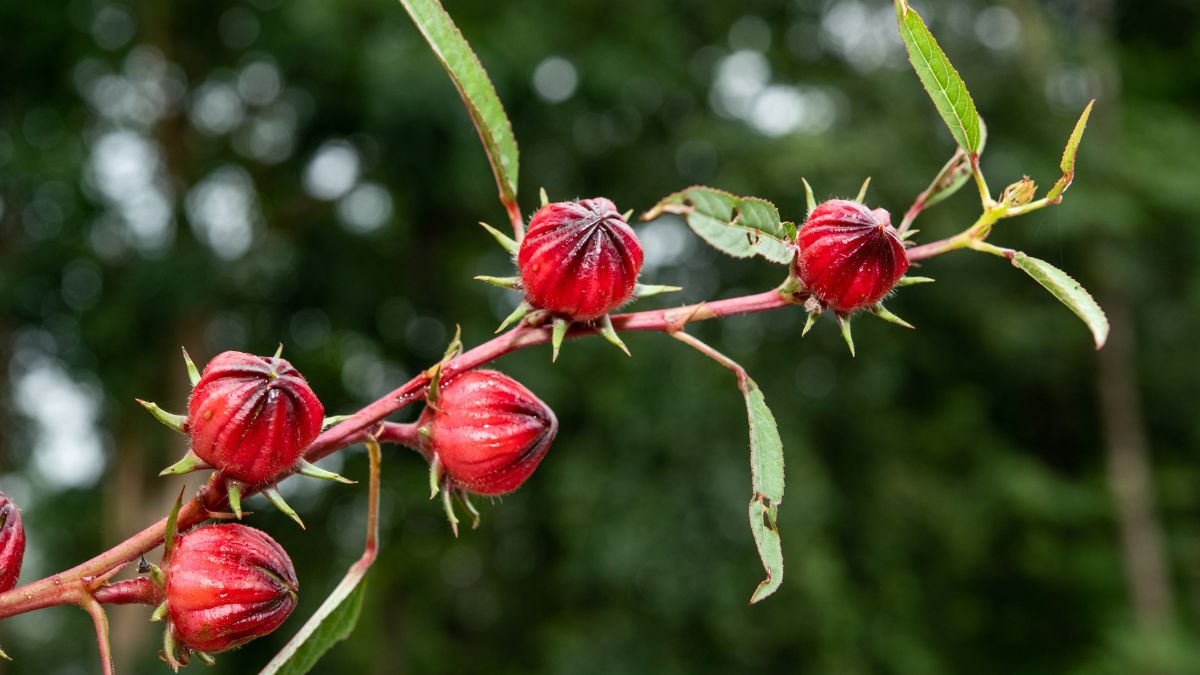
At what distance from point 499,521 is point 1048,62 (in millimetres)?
7274

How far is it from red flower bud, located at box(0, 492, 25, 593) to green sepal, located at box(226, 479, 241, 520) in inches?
7.5

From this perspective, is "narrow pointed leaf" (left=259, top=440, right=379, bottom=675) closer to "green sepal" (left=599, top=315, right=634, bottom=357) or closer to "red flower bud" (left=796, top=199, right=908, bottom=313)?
"green sepal" (left=599, top=315, right=634, bottom=357)

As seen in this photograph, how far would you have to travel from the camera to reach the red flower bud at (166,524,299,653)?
3.24 feet

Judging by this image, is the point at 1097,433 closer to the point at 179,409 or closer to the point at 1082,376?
the point at 1082,376

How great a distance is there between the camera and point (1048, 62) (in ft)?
36.3

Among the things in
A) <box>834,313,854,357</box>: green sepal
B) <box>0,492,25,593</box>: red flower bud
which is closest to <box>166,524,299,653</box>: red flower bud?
<box>0,492,25,593</box>: red flower bud

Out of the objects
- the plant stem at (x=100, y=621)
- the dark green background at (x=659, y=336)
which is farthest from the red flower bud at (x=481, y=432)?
the dark green background at (x=659, y=336)

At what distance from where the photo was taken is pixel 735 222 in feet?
4.30

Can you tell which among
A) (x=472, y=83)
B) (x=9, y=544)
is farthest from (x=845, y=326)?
(x=9, y=544)

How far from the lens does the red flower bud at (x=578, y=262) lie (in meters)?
1.07

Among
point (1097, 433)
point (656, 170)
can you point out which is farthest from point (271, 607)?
point (1097, 433)

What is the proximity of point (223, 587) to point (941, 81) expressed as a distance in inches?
34.9

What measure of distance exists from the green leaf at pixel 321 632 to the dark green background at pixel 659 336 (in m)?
7.17

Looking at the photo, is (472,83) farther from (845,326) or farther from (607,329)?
(845,326)
